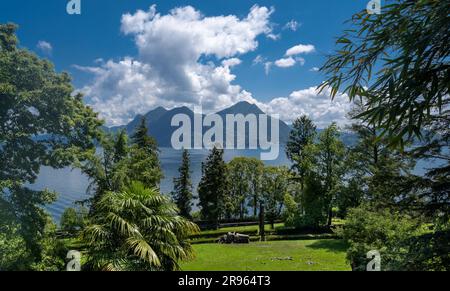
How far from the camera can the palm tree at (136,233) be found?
4.82 meters

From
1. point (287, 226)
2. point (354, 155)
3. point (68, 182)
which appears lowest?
point (287, 226)

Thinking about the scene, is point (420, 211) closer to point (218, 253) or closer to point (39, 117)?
point (39, 117)

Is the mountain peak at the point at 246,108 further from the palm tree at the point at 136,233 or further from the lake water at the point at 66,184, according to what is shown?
the lake water at the point at 66,184

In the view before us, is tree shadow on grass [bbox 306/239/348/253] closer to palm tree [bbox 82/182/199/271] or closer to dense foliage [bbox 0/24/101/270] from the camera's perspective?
palm tree [bbox 82/182/199/271]

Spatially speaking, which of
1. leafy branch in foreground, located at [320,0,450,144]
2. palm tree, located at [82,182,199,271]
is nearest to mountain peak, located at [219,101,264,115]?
palm tree, located at [82,182,199,271]

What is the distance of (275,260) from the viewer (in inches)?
506

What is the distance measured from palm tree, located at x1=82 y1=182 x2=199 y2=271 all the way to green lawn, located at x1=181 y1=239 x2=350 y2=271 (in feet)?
16.1

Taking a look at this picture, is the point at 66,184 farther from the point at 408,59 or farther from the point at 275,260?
the point at 408,59

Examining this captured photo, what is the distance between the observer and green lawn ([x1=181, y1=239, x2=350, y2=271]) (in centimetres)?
1114

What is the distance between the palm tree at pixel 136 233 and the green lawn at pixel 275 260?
4906 mm

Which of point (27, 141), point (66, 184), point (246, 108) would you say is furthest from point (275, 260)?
point (66, 184)
